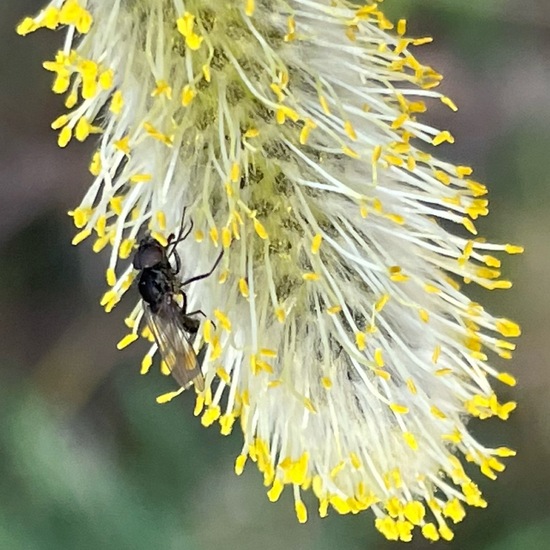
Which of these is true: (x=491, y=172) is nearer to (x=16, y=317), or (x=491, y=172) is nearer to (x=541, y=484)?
(x=541, y=484)

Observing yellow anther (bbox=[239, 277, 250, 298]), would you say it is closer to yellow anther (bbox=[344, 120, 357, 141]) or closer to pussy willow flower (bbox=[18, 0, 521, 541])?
pussy willow flower (bbox=[18, 0, 521, 541])

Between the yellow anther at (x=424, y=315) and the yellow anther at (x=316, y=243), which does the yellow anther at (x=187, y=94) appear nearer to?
the yellow anther at (x=316, y=243)

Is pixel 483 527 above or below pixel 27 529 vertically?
below

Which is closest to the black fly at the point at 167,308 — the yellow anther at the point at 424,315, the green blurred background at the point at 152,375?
the yellow anther at the point at 424,315

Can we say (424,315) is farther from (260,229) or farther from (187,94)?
(187,94)

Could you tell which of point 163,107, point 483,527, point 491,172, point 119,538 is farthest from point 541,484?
point 163,107

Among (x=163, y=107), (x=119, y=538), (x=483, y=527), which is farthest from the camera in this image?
(x=483, y=527)

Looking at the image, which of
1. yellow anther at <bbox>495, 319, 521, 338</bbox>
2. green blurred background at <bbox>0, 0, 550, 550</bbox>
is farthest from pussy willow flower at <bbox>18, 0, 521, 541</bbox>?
green blurred background at <bbox>0, 0, 550, 550</bbox>
